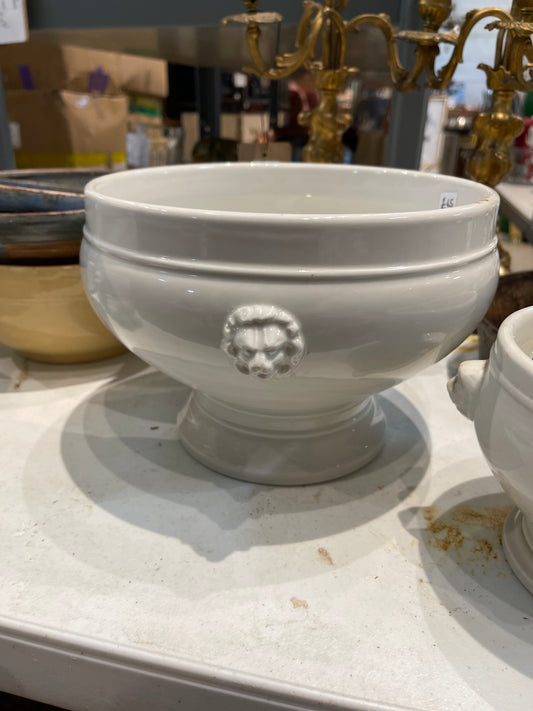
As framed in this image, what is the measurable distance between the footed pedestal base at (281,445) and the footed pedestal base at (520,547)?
11 centimetres

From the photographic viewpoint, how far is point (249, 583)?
12.1 inches

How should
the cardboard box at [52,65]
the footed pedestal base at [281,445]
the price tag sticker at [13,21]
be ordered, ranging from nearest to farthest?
the footed pedestal base at [281,445] → the price tag sticker at [13,21] → the cardboard box at [52,65]

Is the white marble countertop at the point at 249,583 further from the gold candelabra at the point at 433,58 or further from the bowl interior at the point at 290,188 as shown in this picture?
the gold candelabra at the point at 433,58

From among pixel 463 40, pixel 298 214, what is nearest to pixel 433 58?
pixel 463 40

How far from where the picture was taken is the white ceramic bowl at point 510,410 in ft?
0.81

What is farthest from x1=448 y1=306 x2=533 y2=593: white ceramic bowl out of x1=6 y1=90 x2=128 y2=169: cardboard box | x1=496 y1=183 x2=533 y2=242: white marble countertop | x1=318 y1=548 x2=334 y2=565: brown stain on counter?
x1=6 y1=90 x2=128 y2=169: cardboard box

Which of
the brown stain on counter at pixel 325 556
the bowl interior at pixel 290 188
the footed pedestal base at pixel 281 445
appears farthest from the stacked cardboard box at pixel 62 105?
the brown stain on counter at pixel 325 556

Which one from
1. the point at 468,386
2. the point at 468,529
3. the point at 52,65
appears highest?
the point at 52,65

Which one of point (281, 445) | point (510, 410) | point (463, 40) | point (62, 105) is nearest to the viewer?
point (510, 410)

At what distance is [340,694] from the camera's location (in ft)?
0.82

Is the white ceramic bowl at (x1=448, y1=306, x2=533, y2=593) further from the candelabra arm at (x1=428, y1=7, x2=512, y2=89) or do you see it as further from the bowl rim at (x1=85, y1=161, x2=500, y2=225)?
the candelabra arm at (x1=428, y1=7, x2=512, y2=89)

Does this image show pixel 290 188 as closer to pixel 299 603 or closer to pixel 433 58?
pixel 433 58

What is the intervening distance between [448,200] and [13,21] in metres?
0.69

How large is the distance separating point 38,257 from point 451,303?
0.35 meters
